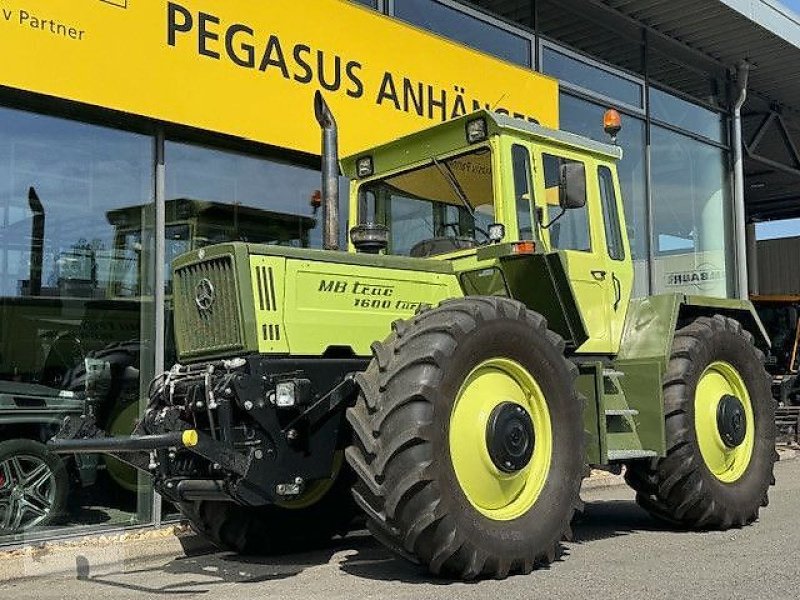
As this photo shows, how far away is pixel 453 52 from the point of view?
10125mm

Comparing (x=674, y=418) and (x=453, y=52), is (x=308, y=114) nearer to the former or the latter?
(x=453, y=52)

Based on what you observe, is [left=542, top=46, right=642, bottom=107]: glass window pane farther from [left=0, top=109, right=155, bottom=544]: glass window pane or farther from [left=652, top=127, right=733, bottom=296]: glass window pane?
[left=0, top=109, right=155, bottom=544]: glass window pane

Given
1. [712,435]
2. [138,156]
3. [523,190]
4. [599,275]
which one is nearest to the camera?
[523,190]

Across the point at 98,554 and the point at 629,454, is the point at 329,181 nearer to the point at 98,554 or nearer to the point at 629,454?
the point at 629,454

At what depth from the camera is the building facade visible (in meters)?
7.04

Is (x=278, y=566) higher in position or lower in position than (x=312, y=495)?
lower

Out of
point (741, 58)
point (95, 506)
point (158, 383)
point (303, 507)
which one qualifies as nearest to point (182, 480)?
point (158, 383)

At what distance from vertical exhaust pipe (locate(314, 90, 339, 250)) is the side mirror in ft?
4.78

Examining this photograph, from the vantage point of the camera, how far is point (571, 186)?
6344 mm

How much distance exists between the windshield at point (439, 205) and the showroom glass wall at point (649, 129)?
11.9 ft

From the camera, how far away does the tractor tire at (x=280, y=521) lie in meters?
6.41

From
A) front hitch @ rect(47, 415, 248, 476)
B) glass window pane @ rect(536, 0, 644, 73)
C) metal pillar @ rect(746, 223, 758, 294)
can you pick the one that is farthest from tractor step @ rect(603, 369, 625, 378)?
metal pillar @ rect(746, 223, 758, 294)

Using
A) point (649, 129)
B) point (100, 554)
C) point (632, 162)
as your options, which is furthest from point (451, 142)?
point (649, 129)

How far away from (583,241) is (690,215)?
746 centimetres
